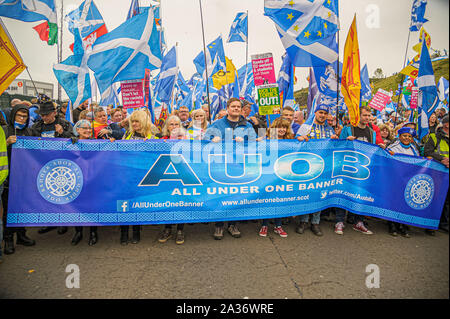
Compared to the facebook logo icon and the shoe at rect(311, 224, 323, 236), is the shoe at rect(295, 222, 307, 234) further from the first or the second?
the facebook logo icon

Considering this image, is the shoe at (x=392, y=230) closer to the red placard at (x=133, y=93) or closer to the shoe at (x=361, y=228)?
the shoe at (x=361, y=228)

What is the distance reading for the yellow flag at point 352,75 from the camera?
4109mm

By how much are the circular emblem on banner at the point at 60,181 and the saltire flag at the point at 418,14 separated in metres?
11.2

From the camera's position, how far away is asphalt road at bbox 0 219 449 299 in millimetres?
2611

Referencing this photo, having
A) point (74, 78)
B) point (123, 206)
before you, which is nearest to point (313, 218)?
point (123, 206)

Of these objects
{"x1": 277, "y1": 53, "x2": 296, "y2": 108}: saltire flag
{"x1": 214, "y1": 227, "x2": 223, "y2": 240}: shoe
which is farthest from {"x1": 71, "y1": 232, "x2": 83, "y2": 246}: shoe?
{"x1": 277, "y1": 53, "x2": 296, "y2": 108}: saltire flag

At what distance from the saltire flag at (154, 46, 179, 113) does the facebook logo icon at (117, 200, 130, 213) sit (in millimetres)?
3919

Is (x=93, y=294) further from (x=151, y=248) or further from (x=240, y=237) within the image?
(x=240, y=237)

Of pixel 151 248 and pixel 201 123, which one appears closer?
pixel 151 248

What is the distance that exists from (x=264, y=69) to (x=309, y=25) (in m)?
1.73

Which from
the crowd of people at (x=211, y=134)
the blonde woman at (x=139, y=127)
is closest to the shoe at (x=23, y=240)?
the crowd of people at (x=211, y=134)

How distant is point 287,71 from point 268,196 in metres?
4.07

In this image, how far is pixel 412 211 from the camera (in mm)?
4012

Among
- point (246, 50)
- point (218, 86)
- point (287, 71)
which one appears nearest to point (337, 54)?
point (287, 71)
